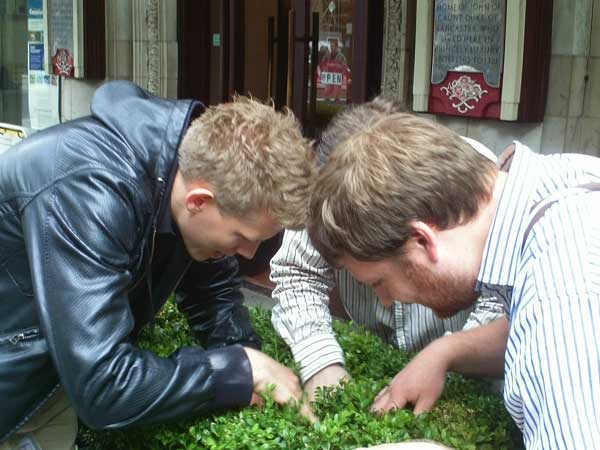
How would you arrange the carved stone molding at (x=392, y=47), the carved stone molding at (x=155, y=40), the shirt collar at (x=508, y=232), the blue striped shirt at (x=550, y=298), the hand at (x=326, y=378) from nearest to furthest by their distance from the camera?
the blue striped shirt at (x=550, y=298)
the shirt collar at (x=508, y=232)
the hand at (x=326, y=378)
the carved stone molding at (x=392, y=47)
the carved stone molding at (x=155, y=40)

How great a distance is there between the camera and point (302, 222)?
7.34ft

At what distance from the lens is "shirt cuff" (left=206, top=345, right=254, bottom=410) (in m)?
2.25

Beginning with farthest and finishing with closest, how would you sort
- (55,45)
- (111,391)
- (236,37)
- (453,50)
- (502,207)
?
(55,45)
(236,37)
(453,50)
(111,391)
(502,207)

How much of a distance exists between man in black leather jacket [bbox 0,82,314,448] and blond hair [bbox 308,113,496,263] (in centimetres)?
31

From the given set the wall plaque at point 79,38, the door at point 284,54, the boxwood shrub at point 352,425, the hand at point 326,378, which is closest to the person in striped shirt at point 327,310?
the hand at point 326,378

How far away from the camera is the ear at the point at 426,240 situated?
72.4 inches

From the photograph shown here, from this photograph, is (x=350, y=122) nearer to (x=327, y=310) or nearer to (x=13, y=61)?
(x=327, y=310)

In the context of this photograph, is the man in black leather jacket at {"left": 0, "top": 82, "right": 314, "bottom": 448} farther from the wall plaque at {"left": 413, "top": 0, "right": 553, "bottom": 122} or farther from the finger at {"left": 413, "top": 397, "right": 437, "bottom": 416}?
the wall plaque at {"left": 413, "top": 0, "right": 553, "bottom": 122}

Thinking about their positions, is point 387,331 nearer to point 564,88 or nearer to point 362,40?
point 564,88

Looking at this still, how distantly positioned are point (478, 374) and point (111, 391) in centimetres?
99

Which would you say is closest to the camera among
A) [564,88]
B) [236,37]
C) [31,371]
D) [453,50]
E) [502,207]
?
[502,207]

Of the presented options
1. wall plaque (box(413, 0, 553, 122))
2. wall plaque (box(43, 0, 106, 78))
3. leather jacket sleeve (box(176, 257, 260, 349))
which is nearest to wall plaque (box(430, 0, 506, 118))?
wall plaque (box(413, 0, 553, 122))

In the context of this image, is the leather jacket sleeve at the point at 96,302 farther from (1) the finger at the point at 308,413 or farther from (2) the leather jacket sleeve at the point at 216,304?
(2) the leather jacket sleeve at the point at 216,304

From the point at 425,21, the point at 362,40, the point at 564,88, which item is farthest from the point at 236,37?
the point at 564,88
